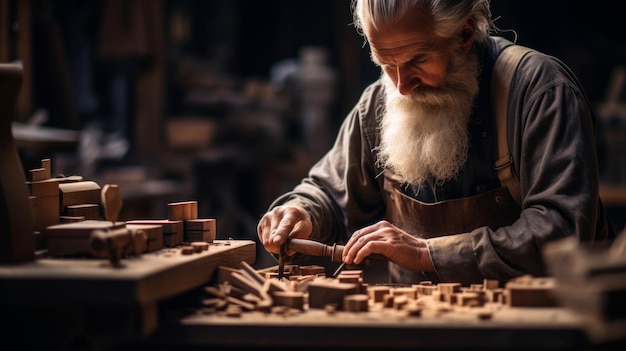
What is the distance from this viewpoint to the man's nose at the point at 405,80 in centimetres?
405

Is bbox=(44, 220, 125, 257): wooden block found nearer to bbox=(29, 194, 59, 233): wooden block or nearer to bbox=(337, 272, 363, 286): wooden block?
bbox=(29, 194, 59, 233): wooden block

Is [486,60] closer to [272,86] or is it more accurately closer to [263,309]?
[263,309]

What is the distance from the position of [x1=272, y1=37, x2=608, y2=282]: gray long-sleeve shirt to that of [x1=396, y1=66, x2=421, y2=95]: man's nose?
315 millimetres

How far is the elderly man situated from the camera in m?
3.57

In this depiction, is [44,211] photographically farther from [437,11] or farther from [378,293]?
[437,11]

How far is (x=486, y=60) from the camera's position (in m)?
4.21

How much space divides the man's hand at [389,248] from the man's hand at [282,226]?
0.35 meters

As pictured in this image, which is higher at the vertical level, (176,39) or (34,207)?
(176,39)

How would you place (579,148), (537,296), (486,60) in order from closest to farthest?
(537,296), (579,148), (486,60)

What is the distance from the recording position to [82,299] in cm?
261

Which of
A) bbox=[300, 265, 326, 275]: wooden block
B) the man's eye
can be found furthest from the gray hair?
bbox=[300, 265, 326, 275]: wooden block

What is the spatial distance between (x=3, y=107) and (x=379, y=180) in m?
2.13

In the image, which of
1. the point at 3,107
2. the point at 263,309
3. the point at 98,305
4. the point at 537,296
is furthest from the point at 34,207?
the point at 537,296

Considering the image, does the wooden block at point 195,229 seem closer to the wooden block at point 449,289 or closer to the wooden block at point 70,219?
the wooden block at point 70,219
